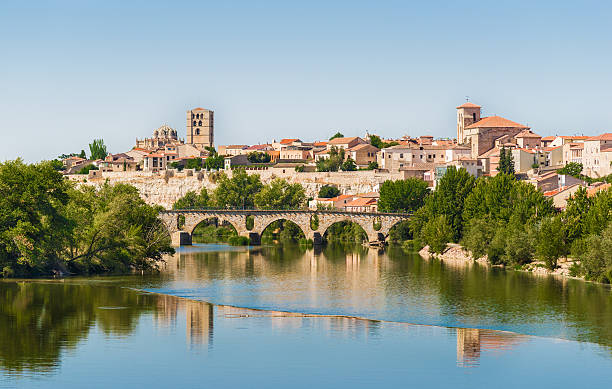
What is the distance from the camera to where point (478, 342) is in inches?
915

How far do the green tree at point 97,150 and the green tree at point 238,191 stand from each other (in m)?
42.7

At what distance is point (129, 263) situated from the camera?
39656mm

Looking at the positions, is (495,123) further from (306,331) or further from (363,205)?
(306,331)

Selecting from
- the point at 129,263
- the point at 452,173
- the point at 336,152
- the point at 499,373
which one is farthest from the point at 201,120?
the point at 499,373

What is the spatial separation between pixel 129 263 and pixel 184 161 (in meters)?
69.9

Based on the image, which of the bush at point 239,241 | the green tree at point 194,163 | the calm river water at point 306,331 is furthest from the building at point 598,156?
the green tree at point 194,163

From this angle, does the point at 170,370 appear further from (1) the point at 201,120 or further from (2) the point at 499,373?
(1) the point at 201,120

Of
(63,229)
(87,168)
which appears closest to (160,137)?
(87,168)

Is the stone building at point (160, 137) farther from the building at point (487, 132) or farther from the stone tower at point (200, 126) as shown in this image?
the building at point (487, 132)

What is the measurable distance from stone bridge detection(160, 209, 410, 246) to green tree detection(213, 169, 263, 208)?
15752 mm

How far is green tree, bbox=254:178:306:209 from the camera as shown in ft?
264

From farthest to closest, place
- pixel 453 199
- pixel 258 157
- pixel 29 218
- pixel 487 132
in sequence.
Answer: pixel 258 157 < pixel 487 132 < pixel 453 199 < pixel 29 218

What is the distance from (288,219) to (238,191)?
1945 centimetres

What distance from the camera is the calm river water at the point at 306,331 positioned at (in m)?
19.7
